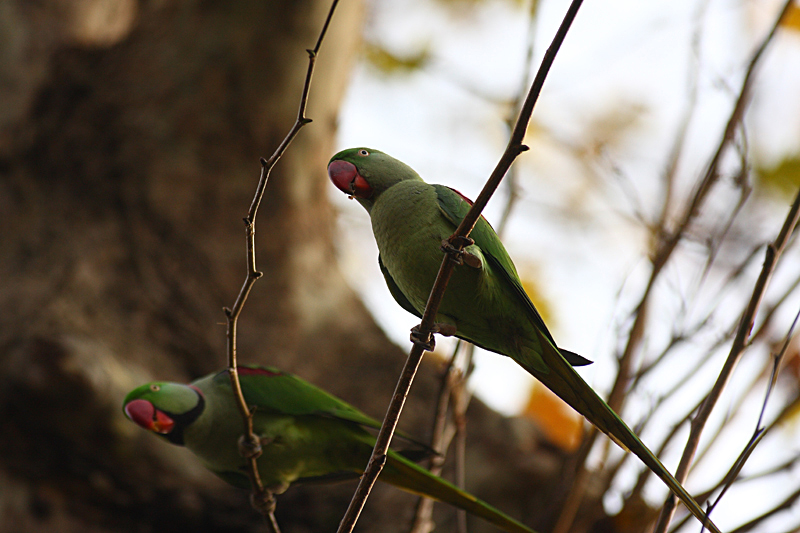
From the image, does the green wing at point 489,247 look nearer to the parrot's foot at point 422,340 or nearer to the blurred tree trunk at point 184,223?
the parrot's foot at point 422,340

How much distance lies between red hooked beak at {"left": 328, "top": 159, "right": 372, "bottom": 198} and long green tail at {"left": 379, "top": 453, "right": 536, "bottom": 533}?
100 centimetres

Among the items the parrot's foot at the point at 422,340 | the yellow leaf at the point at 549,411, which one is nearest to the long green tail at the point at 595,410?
the parrot's foot at the point at 422,340

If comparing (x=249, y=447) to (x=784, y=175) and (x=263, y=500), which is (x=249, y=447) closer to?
(x=263, y=500)

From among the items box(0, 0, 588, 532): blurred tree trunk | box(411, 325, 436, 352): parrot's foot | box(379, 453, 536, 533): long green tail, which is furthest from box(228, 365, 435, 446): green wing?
box(0, 0, 588, 532): blurred tree trunk

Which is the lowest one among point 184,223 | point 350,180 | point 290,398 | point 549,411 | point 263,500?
point 263,500

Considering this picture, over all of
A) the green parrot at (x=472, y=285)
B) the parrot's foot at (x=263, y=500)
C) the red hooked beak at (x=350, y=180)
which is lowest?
the parrot's foot at (x=263, y=500)

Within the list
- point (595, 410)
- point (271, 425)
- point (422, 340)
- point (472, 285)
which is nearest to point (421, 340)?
point (422, 340)

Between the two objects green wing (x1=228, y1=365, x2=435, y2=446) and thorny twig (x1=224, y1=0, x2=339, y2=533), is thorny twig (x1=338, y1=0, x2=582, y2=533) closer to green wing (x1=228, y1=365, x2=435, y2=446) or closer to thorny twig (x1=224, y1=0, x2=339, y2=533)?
thorny twig (x1=224, y1=0, x2=339, y2=533)

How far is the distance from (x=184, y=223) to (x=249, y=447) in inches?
89.3

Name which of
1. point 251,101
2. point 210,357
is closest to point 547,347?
point 210,357

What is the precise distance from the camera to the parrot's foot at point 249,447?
2.29 m

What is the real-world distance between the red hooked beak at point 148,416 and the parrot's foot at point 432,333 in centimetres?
117

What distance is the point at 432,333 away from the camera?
1.78 metres

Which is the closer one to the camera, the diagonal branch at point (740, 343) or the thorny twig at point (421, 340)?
the thorny twig at point (421, 340)
